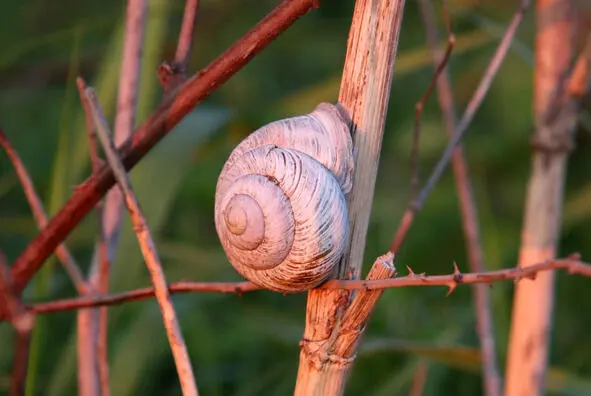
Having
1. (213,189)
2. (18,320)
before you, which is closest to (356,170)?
(18,320)

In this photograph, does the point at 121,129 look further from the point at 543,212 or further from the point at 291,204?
the point at 543,212

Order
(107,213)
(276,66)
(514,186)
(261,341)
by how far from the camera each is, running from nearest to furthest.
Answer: (107,213), (261,341), (514,186), (276,66)

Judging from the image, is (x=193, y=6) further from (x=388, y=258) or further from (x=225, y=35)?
(x=225, y=35)

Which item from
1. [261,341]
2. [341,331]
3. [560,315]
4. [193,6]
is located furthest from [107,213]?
[560,315]

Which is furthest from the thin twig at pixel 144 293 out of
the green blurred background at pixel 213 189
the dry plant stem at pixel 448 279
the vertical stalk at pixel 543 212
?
the vertical stalk at pixel 543 212

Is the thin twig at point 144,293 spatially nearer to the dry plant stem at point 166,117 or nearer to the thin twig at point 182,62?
the dry plant stem at point 166,117
